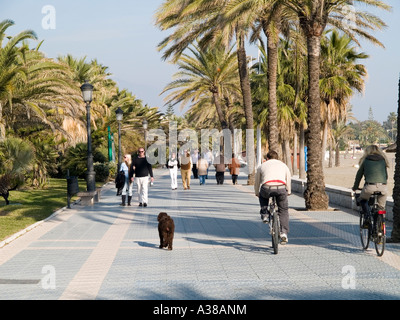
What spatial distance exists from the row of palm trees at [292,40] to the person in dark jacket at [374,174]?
6.45m

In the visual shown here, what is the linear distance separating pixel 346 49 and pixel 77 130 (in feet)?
51.2

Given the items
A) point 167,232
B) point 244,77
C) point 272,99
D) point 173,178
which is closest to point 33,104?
point 173,178

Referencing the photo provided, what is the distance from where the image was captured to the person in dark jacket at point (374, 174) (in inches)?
358

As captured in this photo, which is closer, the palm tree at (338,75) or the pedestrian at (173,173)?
the pedestrian at (173,173)

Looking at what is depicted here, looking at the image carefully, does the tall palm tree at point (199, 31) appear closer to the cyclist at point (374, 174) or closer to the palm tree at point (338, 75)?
the palm tree at point (338, 75)

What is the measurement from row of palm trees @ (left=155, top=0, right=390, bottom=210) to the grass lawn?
23.5 ft

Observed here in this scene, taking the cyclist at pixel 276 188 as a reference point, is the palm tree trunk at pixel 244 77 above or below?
above

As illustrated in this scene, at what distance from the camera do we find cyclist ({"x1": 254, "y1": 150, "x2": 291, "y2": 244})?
944cm

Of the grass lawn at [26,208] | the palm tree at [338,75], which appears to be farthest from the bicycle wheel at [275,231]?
the palm tree at [338,75]

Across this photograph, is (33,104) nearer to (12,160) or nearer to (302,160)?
(12,160)

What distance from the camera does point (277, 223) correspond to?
30.4ft

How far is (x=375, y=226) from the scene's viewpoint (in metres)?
8.83

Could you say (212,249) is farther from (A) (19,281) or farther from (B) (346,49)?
(B) (346,49)
